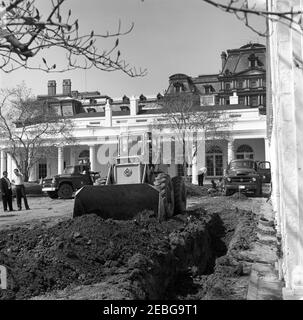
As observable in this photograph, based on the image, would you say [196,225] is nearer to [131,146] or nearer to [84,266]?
[131,146]

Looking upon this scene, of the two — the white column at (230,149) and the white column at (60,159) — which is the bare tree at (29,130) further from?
the white column at (230,149)

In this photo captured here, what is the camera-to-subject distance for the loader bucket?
11.1 m

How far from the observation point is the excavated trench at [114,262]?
19.1 ft

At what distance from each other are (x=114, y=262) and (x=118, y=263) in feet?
0.28

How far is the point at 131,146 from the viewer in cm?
1362

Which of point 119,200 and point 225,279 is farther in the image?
point 119,200

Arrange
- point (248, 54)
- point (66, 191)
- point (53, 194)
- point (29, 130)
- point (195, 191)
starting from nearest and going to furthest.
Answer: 1. point (248, 54)
2. point (66, 191)
3. point (53, 194)
4. point (195, 191)
5. point (29, 130)

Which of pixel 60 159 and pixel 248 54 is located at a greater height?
pixel 248 54

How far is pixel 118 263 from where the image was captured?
275 inches

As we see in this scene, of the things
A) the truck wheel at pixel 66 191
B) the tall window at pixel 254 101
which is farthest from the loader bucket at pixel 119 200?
the tall window at pixel 254 101

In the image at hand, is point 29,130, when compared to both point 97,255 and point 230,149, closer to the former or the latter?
point 230,149

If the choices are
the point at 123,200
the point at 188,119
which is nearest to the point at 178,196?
the point at 123,200

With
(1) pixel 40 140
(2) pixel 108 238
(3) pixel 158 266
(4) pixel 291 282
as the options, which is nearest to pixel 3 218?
(2) pixel 108 238

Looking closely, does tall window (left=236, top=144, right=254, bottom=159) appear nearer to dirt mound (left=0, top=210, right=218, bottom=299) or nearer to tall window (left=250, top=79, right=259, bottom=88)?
tall window (left=250, top=79, right=259, bottom=88)
